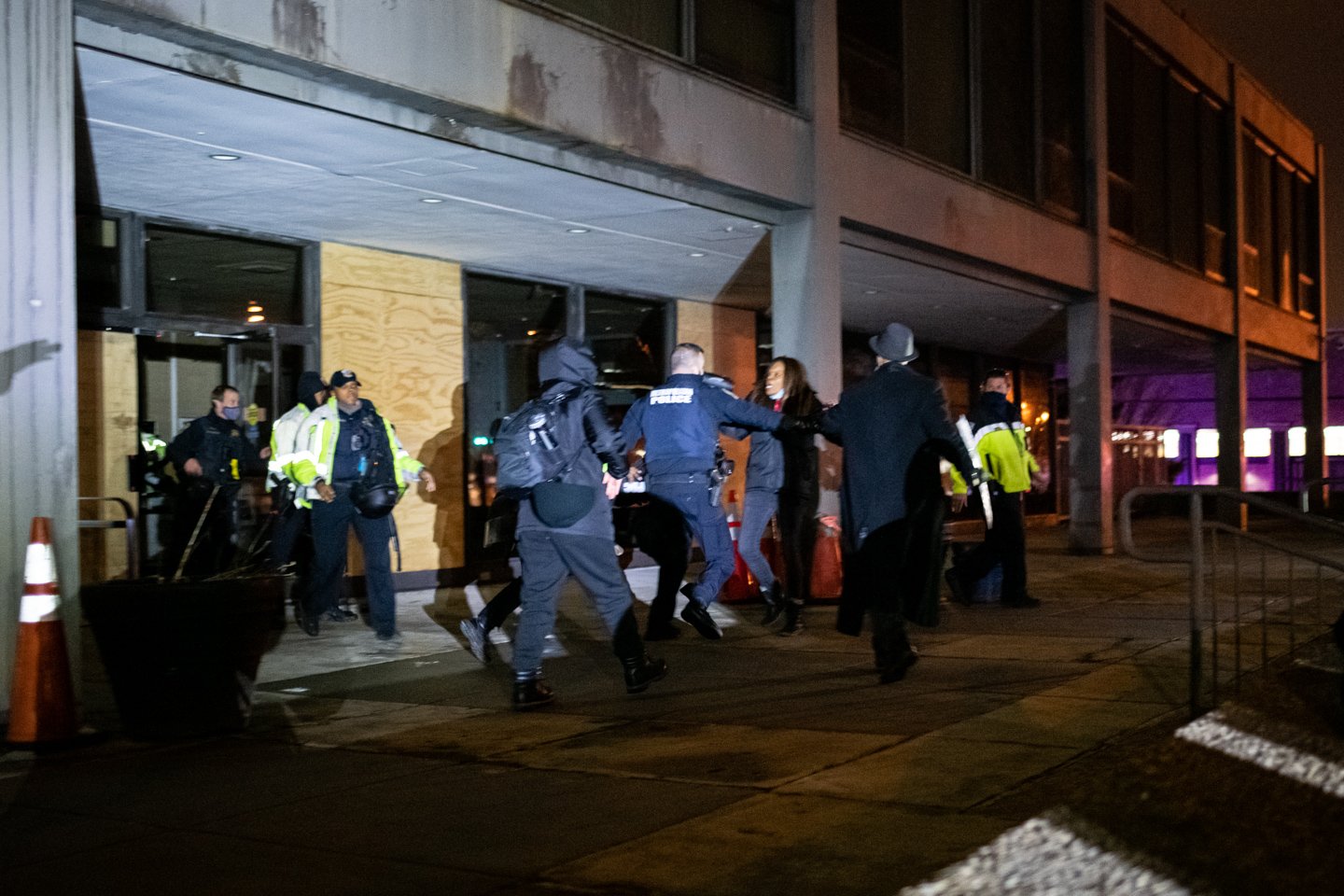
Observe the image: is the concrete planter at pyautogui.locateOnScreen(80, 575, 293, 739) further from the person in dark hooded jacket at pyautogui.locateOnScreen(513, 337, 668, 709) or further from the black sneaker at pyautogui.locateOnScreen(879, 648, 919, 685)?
the black sneaker at pyautogui.locateOnScreen(879, 648, 919, 685)

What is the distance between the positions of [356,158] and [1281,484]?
4059cm

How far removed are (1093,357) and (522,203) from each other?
1011 cm

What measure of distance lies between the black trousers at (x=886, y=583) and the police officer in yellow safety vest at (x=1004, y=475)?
3.49 m

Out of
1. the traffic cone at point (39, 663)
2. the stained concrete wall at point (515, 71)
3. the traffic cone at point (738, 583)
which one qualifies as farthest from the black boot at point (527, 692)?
the traffic cone at point (738, 583)

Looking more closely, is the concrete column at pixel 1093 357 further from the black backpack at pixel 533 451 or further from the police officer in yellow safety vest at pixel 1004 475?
the black backpack at pixel 533 451

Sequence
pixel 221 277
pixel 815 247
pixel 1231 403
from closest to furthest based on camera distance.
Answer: pixel 221 277
pixel 815 247
pixel 1231 403

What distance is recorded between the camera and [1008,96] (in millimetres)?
18062

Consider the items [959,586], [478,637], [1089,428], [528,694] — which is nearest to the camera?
[528,694]

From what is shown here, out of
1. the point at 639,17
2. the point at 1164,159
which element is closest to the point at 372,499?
the point at 639,17

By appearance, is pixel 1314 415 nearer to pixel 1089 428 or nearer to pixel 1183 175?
pixel 1183 175

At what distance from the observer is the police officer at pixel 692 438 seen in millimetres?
9609

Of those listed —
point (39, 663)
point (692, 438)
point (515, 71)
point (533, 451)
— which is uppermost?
point (515, 71)

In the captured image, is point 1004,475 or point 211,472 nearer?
point 1004,475

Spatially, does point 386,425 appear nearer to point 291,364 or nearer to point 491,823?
point 291,364
